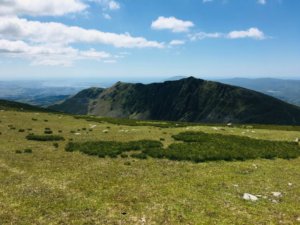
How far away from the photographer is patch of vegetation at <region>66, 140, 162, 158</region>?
32531mm

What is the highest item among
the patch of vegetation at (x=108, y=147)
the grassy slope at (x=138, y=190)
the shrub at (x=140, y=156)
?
the patch of vegetation at (x=108, y=147)

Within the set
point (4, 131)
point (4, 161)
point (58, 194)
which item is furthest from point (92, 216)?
point (4, 131)

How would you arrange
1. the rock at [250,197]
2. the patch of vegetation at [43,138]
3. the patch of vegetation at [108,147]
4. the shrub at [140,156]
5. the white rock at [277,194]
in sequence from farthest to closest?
1. the patch of vegetation at [43,138]
2. the patch of vegetation at [108,147]
3. the shrub at [140,156]
4. the white rock at [277,194]
5. the rock at [250,197]

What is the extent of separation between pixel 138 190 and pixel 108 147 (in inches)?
536

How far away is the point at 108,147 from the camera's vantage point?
114 feet

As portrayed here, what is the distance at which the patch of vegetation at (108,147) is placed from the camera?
3253cm

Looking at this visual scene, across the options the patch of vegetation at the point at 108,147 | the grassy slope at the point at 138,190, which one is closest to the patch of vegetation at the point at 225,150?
the grassy slope at the point at 138,190

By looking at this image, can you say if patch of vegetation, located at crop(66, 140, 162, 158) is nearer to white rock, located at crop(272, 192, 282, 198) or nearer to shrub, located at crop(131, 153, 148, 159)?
shrub, located at crop(131, 153, 148, 159)

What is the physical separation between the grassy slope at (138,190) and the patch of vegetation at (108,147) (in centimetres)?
157

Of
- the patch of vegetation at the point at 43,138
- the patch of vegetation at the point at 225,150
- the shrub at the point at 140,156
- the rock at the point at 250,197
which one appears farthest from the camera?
the patch of vegetation at the point at 43,138

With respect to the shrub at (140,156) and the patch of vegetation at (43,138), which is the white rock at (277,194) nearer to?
the shrub at (140,156)

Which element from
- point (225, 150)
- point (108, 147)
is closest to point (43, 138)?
point (108, 147)

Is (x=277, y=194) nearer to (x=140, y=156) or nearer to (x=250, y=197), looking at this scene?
(x=250, y=197)

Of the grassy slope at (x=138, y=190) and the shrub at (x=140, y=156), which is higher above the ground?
the shrub at (x=140, y=156)
